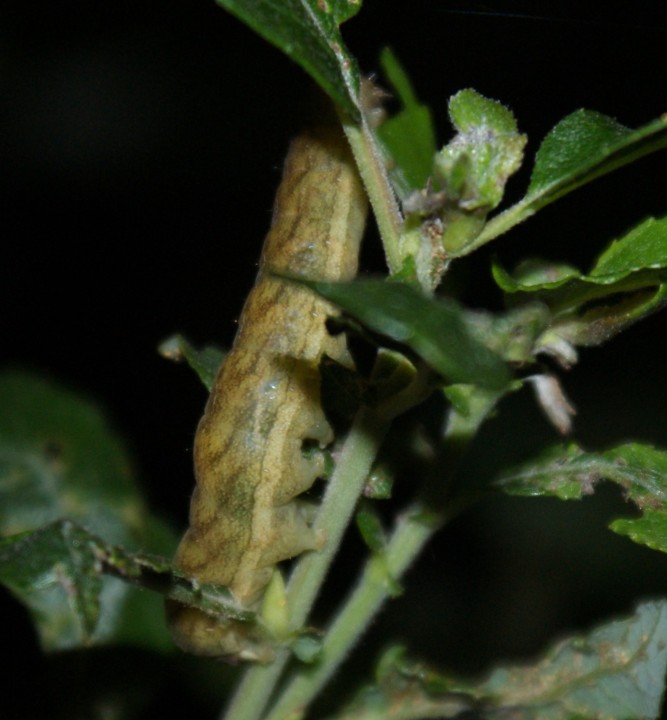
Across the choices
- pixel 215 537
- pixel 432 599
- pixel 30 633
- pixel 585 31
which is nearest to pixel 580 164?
pixel 215 537

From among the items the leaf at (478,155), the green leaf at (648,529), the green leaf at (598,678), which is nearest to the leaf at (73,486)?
the green leaf at (598,678)

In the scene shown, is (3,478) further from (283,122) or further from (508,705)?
(283,122)

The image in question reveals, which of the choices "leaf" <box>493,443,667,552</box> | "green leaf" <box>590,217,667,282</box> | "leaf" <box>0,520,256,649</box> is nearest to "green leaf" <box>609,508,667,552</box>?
"leaf" <box>493,443,667,552</box>

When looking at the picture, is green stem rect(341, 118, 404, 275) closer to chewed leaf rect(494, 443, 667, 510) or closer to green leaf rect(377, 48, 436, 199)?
green leaf rect(377, 48, 436, 199)

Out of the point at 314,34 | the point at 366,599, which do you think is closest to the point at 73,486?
the point at 366,599

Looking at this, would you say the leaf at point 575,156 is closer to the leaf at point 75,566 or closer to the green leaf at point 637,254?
the green leaf at point 637,254

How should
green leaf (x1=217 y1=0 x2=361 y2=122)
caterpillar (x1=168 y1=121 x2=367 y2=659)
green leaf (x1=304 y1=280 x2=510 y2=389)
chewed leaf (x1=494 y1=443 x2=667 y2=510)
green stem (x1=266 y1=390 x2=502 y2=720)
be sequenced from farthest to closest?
caterpillar (x1=168 y1=121 x2=367 y2=659) → green stem (x1=266 y1=390 x2=502 y2=720) → chewed leaf (x1=494 y1=443 x2=667 y2=510) → green leaf (x1=217 y1=0 x2=361 y2=122) → green leaf (x1=304 y1=280 x2=510 y2=389)
